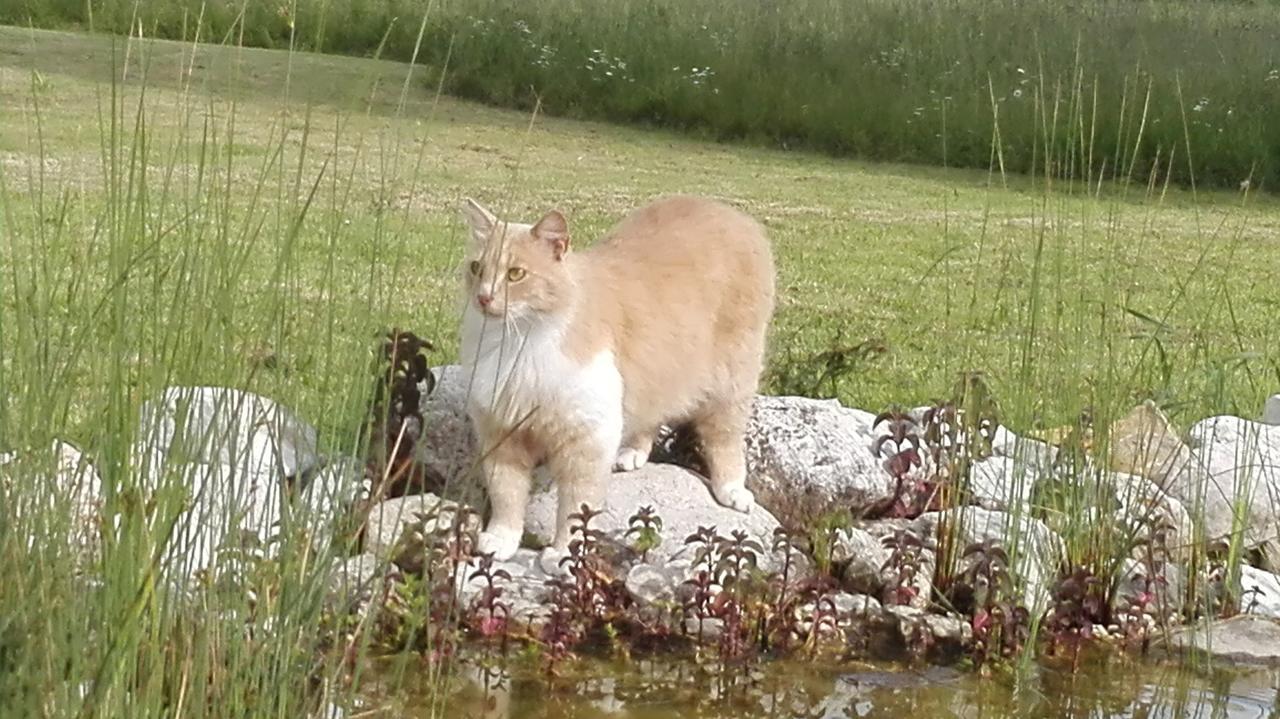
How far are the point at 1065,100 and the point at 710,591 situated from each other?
861cm

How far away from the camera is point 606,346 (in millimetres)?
4098

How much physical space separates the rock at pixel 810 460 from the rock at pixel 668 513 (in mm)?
127

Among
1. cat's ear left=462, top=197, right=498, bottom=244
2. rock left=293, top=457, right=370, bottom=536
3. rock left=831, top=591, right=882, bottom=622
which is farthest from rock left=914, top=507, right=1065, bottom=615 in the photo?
rock left=293, top=457, right=370, bottom=536

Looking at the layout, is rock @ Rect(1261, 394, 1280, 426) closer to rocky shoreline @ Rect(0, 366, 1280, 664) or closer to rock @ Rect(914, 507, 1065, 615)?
rocky shoreline @ Rect(0, 366, 1280, 664)

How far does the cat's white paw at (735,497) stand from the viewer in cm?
436

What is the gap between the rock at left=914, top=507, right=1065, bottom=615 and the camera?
12.3 feet

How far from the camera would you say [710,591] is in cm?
370

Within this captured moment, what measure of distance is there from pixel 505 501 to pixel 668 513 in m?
0.40

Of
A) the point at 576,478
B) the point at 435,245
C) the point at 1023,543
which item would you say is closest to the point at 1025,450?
the point at 1023,543

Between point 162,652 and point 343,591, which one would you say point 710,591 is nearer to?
point 343,591

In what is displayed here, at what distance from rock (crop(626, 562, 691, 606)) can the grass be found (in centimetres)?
75

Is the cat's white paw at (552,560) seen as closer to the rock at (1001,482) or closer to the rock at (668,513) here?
the rock at (668,513)


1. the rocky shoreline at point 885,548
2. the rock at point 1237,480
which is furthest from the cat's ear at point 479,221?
the rock at point 1237,480

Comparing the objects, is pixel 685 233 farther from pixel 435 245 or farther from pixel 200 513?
pixel 435 245
